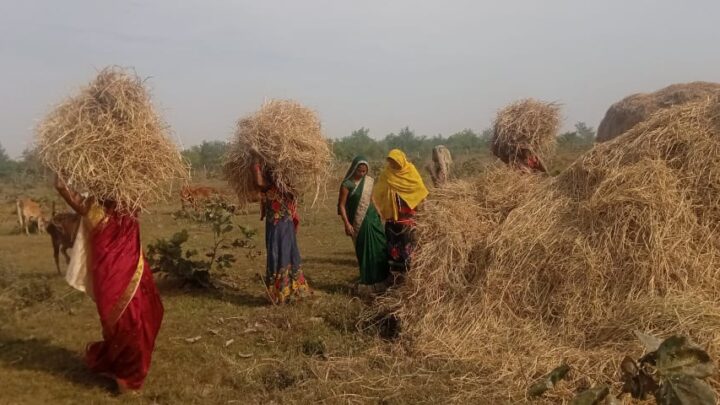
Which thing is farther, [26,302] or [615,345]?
[26,302]

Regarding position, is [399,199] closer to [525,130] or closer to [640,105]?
[525,130]

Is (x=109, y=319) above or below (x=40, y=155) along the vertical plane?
below

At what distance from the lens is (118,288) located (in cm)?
461

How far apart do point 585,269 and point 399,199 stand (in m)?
2.64

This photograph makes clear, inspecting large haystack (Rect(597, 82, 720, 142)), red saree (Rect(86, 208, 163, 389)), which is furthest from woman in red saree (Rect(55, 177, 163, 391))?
large haystack (Rect(597, 82, 720, 142))

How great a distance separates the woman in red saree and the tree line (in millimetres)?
540

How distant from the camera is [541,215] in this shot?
18.0ft

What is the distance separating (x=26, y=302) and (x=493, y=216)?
5.29m

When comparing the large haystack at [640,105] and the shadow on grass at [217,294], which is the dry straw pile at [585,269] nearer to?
the shadow on grass at [217,294]

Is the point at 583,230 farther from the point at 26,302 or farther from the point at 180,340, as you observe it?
the point at 26,302

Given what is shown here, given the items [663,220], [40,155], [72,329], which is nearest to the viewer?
[40,155]

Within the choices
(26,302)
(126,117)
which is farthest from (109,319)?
(26,302)

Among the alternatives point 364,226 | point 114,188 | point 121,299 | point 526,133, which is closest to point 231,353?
point 121,299

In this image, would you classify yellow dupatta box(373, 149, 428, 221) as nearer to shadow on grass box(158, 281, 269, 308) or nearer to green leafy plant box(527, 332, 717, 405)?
shadow on grass box(158, 281, 269, 308)
